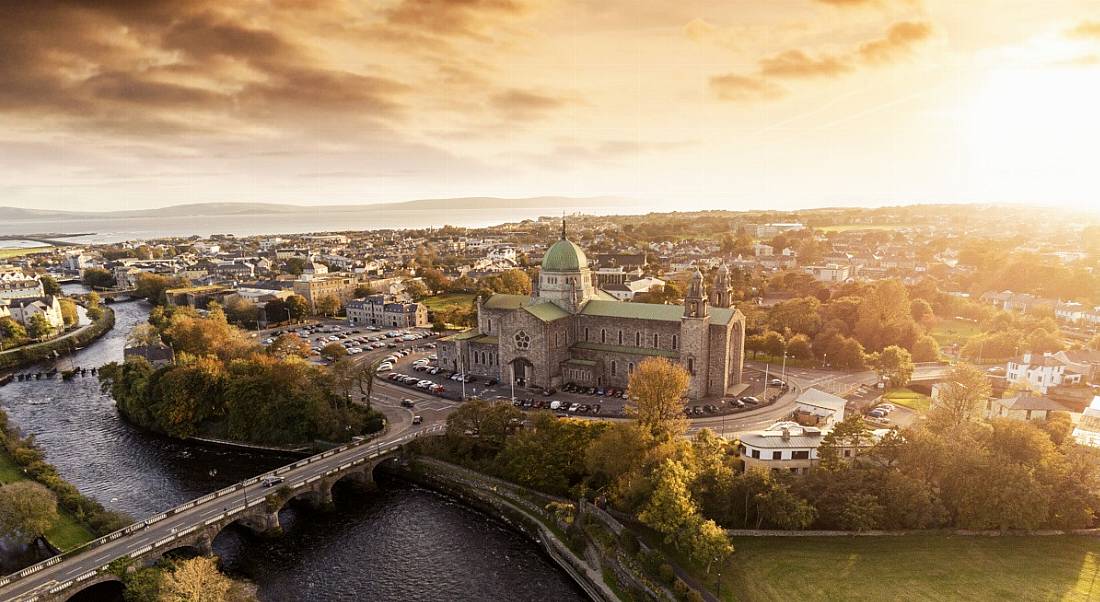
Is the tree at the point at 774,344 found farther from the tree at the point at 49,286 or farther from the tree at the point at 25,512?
the tree at the point at 49,286

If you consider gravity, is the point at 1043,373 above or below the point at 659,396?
below

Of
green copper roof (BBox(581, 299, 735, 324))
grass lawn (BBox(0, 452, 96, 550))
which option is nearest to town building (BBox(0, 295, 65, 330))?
grass lawn (BBox(0, 452, 96, 550))

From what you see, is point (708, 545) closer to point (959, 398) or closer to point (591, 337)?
point (959, 398)

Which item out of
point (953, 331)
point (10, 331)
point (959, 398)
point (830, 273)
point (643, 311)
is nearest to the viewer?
point (959, 398)

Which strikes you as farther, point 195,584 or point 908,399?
point 908,399

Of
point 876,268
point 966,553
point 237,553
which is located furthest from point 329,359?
point 876,268

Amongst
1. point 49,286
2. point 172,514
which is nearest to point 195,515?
point 172,514

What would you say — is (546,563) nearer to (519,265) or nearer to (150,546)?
(150,546)
